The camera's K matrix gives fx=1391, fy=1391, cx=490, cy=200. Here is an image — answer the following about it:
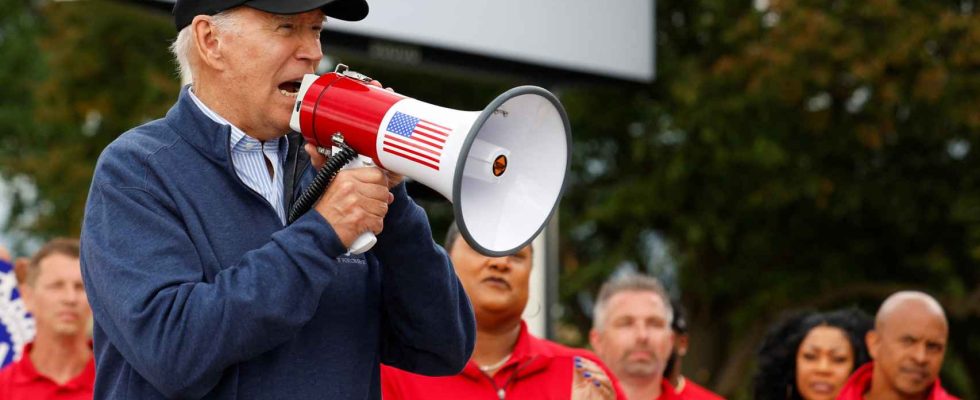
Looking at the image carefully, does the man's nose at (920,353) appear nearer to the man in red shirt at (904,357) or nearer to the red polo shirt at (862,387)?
the man in red shirt at (904,357)

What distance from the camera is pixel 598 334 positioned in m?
6.11

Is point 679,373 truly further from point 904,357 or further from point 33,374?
point 33,374

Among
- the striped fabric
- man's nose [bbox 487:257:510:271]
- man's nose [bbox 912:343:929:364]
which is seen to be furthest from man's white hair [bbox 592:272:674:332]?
the striped fabric

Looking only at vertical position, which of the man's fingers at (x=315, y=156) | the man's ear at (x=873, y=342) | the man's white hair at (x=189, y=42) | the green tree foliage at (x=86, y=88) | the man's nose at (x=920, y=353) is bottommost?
the green tree foliage at (x=86, y=88)

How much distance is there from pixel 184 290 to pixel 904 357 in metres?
4.14

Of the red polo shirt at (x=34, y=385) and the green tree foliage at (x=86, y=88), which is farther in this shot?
the green tree foliage at (x=86, y=88)

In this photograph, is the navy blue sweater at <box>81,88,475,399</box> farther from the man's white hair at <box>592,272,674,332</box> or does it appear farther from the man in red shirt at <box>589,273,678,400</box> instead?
the man's white hair at <box>592,272,674,332</box>

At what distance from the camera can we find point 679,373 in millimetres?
6324

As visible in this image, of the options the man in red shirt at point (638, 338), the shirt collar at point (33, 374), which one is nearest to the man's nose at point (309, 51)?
the shirt collar at point (33, 374)

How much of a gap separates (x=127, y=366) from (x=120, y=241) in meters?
0.23

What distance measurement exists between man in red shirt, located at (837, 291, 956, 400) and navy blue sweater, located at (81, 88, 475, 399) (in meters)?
3.52

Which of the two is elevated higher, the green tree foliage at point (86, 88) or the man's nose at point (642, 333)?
the man's nose at point (642, 333)

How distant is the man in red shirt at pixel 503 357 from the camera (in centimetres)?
440

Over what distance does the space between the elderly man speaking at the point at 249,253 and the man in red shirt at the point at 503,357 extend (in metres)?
1.68
